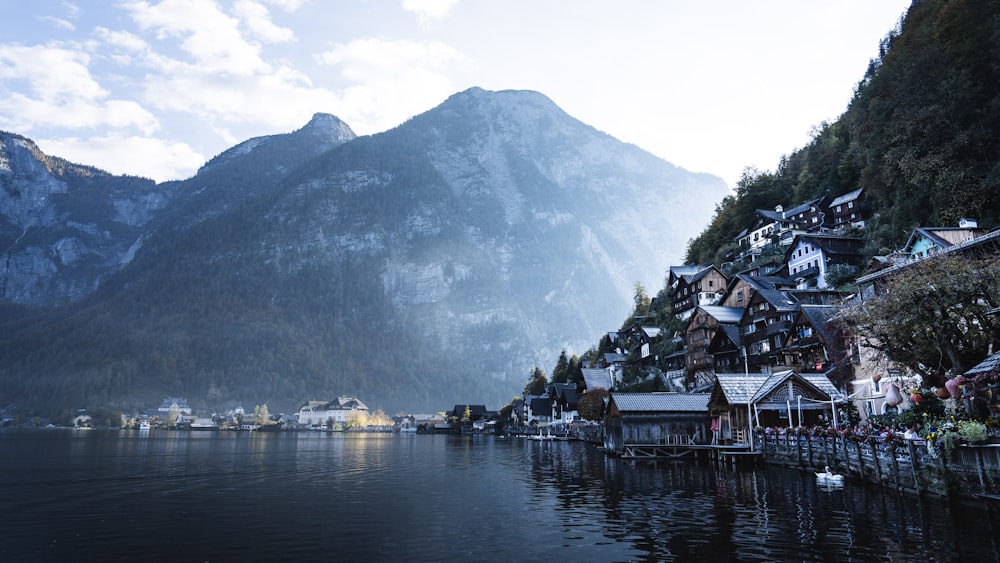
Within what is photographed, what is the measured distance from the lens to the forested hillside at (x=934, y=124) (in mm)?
62625

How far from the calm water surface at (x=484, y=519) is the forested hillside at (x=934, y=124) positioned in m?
40.2

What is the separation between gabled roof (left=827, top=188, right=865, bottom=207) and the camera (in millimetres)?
94500

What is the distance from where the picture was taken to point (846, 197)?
9675 cm

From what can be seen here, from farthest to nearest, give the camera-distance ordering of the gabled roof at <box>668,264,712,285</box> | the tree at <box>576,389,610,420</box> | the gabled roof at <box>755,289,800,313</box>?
the gabled roof at <box>668,264,712,285</box> < the tree at <box>576,389,610,420</box> < the gabled roof at <box>755,289,800,313</box>

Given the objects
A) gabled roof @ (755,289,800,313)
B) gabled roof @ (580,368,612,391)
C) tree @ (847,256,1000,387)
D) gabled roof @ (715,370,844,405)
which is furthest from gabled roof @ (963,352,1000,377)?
gabled roof @ (580,368,612,391)

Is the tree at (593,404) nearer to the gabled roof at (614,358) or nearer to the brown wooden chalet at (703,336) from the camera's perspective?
the gabled roof at (614,358)

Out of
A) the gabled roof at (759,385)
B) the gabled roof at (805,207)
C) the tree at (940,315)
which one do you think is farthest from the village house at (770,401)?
the gabled roof at (805,207)

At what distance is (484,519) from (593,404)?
259 feet

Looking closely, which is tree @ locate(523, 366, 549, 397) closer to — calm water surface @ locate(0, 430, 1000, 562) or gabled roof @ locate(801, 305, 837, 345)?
gabled roof @ locate(801, 305, 837, 345)

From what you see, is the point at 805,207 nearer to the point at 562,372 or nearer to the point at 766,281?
the point at 766,281

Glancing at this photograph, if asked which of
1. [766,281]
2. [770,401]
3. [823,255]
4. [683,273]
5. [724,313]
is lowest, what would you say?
[770,401]

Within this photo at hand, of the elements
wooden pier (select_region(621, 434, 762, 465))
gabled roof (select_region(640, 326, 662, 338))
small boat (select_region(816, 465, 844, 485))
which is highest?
gabled roof (select_region(640, 326, 662, 338))

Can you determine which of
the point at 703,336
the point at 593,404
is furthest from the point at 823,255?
the point at 593,404

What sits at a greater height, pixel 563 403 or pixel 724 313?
pixel 724 313
